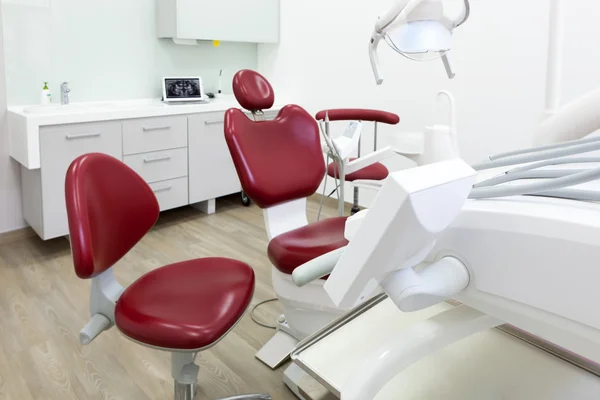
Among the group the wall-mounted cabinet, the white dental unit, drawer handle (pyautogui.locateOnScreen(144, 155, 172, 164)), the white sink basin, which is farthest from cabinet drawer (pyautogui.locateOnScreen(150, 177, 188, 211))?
the white dental unit

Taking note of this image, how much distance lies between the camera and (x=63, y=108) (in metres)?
3.29

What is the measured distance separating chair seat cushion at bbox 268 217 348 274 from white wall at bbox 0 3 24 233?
220 cm

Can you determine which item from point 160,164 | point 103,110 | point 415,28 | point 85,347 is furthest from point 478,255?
point 160,164

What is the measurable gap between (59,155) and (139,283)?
1751 mm

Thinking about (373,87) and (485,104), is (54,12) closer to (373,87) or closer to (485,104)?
(373,87)

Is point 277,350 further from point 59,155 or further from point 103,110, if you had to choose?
point 103,110

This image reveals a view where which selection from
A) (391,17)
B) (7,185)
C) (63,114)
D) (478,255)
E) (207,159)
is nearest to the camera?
(478,255)

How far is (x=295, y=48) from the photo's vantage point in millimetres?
4254

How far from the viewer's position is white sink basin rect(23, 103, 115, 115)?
Answer: 124 inches

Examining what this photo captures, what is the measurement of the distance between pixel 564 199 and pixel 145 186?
1.34 m

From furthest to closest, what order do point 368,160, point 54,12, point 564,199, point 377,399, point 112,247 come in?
point 54,12 < point 368,160 < point 112,247 < point 377,399 < point 564,199

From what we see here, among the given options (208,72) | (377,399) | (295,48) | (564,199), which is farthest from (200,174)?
(564,199)

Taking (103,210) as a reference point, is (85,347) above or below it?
below

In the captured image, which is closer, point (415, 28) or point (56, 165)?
point (415, 28)
